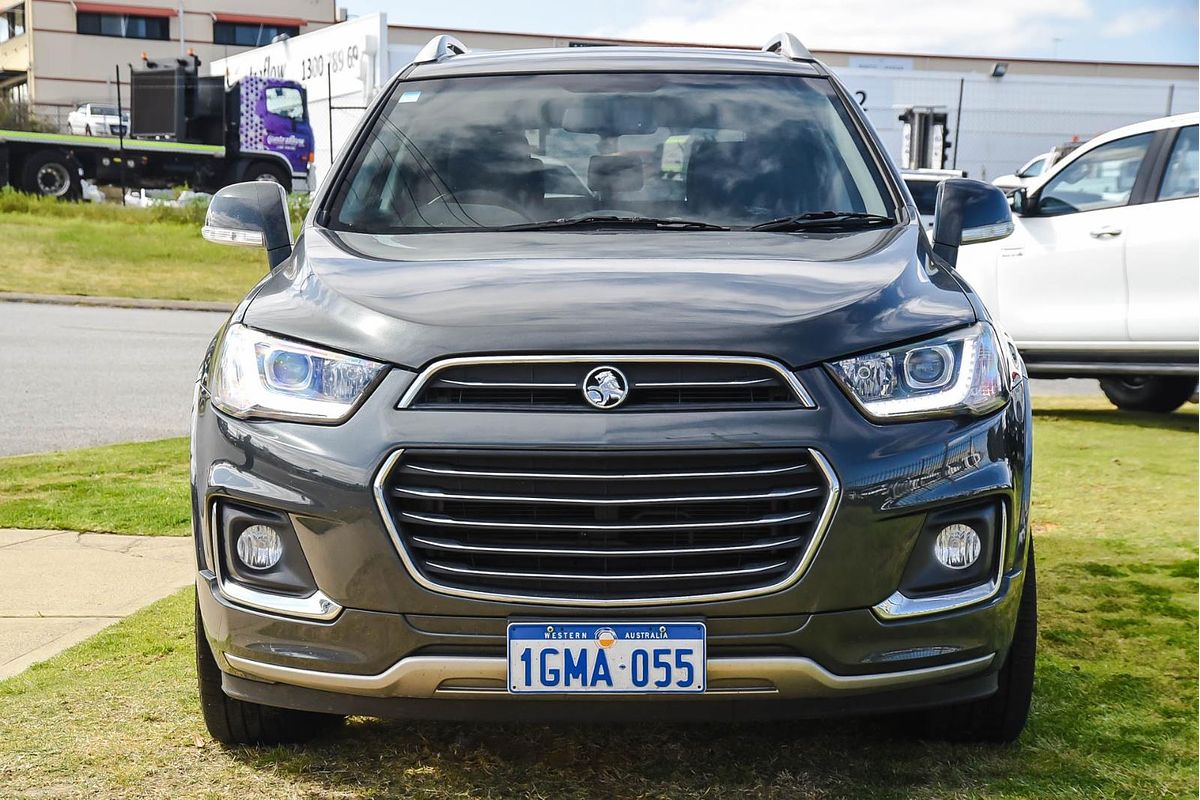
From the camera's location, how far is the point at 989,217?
387cm

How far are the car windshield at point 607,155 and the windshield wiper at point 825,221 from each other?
26 mm

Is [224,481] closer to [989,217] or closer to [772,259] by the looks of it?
[772,259]

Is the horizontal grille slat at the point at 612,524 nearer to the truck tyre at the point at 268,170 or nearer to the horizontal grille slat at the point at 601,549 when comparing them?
the horizontal grille slat at the point at 601,549

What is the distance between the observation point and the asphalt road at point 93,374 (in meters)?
8.37

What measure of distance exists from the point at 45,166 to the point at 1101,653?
26104 millimetres

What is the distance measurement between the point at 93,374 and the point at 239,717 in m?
8.19

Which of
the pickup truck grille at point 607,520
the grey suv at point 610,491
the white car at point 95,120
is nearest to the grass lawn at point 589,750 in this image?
the grey suv at point 610,491

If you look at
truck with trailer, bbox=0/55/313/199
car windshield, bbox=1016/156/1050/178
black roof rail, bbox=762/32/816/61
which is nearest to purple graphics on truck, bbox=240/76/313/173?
truck with trailer, bbox=0/55/313/199

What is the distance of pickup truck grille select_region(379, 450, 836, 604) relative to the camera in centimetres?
262

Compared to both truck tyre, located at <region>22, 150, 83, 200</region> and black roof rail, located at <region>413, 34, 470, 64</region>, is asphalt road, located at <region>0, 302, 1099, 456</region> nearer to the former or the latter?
black roof rail, located at <region>413, 34, 470, 64</region>

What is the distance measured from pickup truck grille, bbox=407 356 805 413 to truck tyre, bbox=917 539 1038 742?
85cm

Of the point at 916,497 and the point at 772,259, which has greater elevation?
the point at 772,259

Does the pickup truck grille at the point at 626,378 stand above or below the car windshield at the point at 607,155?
below

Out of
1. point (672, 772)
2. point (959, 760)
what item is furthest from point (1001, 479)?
point (672, 772)
